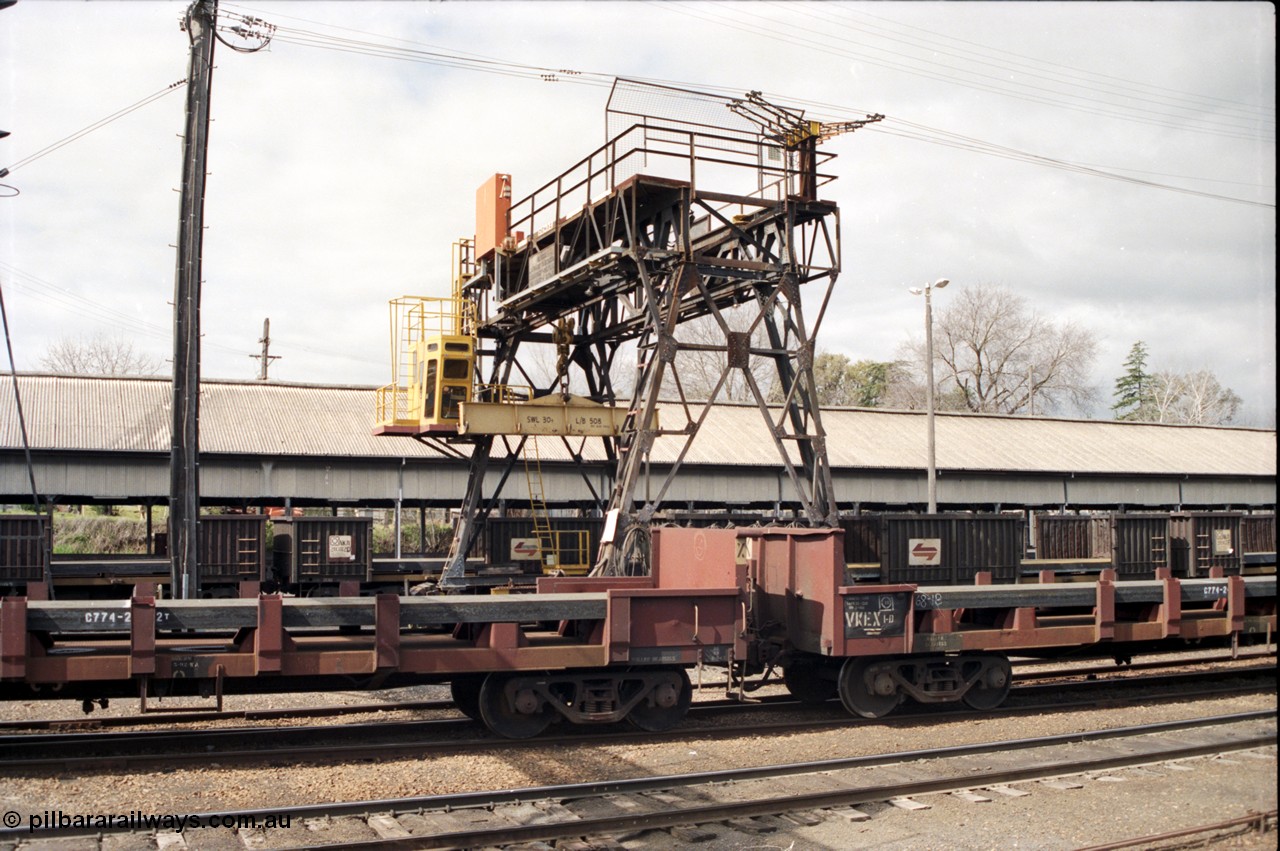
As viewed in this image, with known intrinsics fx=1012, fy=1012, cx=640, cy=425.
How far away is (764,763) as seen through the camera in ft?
32.4

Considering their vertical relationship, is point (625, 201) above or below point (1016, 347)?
below

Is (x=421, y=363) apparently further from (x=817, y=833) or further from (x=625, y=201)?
(x=817, y=833)

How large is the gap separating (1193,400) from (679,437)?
48.8 meters

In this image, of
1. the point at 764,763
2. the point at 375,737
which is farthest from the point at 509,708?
the point at 764,763

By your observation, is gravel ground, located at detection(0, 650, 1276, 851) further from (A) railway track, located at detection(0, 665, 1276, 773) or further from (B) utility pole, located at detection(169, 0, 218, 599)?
(B) utility pole, located at detection(169, 0, 218, 599)

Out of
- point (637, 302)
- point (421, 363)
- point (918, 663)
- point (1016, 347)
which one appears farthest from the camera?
point (1016, 347)

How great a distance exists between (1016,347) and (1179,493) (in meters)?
31.6

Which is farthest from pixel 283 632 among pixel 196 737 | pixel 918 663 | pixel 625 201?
pixel 625 201

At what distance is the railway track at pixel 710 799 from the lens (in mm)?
7457

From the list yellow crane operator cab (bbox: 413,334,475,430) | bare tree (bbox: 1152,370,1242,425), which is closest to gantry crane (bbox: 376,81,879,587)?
yellow crane operator cab (bbox: 413,334,475,430)

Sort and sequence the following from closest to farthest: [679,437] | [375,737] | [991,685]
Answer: [375,737] → [991,685] → [679,437]

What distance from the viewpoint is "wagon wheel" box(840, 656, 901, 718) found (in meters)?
11.8

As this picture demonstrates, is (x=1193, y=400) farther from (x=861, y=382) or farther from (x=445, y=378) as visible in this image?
(x=445, y=378)

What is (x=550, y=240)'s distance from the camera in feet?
58.9
